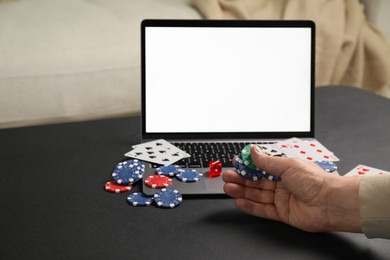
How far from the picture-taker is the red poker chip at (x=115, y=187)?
104cm

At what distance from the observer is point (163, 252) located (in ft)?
2.82

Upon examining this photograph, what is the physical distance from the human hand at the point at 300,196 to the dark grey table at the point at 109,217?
0.06 feet

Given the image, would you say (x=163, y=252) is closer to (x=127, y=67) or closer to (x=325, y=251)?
(x=325, y=251)

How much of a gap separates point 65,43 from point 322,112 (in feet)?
2.76

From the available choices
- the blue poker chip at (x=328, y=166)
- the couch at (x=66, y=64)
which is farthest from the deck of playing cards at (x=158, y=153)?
the couch at (x=66, y=64)

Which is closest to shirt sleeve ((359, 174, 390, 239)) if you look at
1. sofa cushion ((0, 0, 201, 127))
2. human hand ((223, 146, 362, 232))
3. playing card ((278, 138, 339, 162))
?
human hand ((223, 146, 362, 232))

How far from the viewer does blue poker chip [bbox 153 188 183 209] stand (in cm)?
99

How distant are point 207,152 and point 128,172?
0.58 feet

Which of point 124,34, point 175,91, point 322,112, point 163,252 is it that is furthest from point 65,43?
point 163,252

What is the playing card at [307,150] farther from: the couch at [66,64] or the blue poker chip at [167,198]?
the couch at [66,64]

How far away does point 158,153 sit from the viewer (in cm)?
117

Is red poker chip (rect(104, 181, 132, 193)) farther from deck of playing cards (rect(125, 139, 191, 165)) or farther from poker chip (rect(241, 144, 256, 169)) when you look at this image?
poker chip (rect(241, 144, 256, 169))

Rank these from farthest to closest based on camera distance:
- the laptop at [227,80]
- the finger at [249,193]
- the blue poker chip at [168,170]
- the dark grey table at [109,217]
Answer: the laptop at [227,80]
the blue poker chip at [168,170]
the finger at [249,193]
the dark grey table at [109,217]

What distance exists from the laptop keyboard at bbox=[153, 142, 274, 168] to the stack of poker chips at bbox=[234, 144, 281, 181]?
138mm
